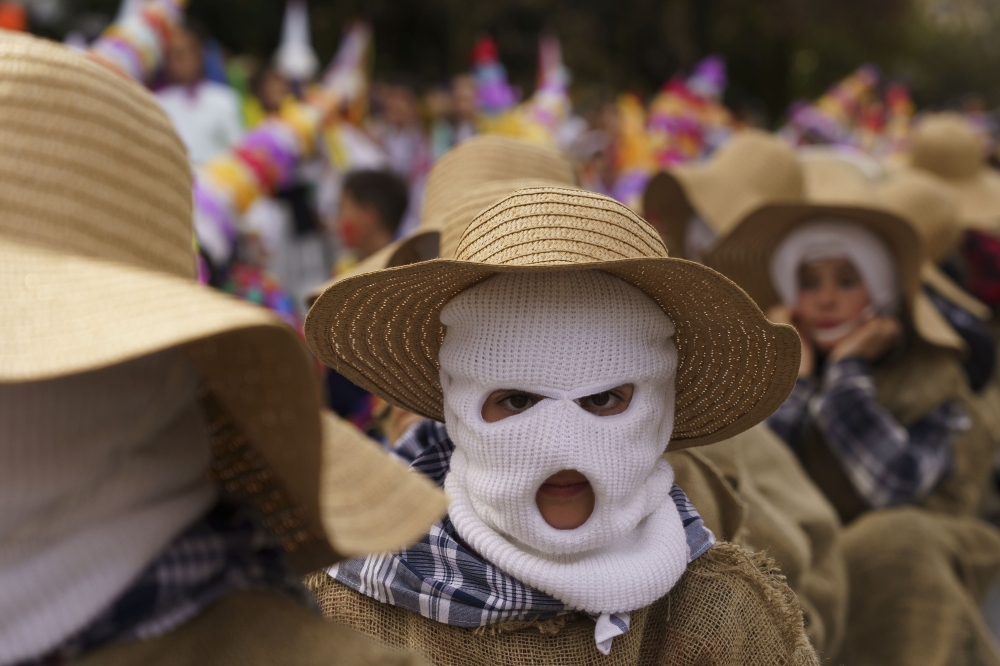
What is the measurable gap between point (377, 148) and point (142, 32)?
347cm

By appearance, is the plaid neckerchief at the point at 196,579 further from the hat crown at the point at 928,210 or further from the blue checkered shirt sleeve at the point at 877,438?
the hat crown at the point at 928,210

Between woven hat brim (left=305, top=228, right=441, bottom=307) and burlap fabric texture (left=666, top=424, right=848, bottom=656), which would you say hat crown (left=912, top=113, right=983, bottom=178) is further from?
woven hat brim (left=305, top=228, right=441, bottom=307)

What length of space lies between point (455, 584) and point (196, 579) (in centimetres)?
63

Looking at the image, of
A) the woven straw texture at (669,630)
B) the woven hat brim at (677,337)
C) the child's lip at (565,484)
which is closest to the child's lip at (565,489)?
the child's lip at (565,484)

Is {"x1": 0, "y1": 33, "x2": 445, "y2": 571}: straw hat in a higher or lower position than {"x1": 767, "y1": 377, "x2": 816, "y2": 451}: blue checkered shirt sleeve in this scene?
higher

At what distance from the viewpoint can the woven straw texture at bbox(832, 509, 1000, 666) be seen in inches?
121

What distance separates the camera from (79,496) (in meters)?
1.18

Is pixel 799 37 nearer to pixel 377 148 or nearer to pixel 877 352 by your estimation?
pixel 377 148

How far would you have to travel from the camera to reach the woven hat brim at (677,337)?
177 centimetres

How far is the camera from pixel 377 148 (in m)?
8.81

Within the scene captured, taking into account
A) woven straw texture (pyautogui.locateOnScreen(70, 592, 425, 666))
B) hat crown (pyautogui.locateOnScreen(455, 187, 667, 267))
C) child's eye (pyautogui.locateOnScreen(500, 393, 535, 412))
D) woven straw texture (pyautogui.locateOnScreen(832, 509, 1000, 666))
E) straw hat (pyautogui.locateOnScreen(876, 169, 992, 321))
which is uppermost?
hat crown (pyautogui.locateOnScreen(455, 187, 667, 267))

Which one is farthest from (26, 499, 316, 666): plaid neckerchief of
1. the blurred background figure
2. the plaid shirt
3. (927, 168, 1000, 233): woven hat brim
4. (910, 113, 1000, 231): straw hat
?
(910, 113, 1000, 231): straw hat

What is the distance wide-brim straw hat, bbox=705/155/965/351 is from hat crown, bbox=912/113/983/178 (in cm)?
294

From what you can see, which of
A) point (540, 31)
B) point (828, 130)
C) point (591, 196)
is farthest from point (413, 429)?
point (540, 31)
